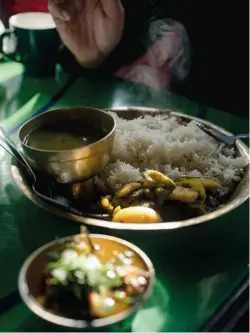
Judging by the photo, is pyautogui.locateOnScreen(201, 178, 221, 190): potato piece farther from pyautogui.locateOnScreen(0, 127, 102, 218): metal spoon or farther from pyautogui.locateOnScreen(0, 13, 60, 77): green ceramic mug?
pyautogui.locateOnScreen(0, 13, 60, 77): green ceramic mug

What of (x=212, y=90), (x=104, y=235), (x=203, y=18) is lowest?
(x=212, y=90)

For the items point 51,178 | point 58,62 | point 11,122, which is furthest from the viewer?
point 58,62

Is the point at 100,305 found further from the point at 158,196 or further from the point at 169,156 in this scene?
the point at 169,156

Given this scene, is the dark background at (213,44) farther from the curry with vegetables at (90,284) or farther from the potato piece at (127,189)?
the curry with vegetables at (90,284)

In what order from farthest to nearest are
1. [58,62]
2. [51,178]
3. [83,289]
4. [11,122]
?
[58,62], [11,122], [51,178], [83,289]

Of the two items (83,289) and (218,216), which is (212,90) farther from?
(83,289)

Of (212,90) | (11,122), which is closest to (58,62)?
(11,122)

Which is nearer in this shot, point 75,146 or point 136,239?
point 136,239
